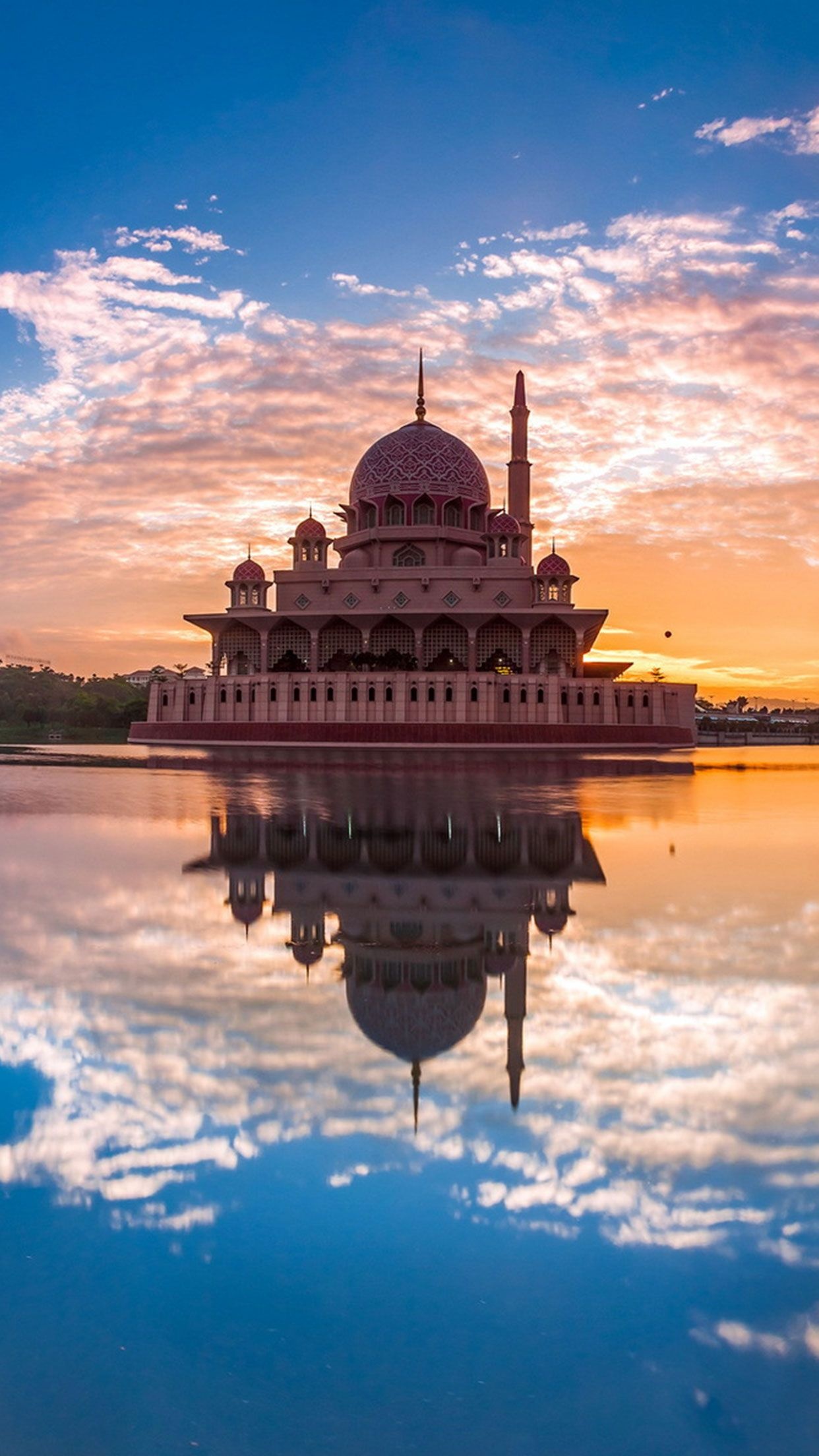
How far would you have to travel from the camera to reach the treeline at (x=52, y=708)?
3019 inches

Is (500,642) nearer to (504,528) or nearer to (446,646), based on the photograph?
(446,646)

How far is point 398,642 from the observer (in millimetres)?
52312

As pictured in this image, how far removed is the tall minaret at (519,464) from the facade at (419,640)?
9 centimetres

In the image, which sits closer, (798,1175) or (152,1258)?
(152,1258)

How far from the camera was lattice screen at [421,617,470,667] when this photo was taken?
169 ft

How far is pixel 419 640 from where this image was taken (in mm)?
51344

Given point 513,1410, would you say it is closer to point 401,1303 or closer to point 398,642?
point 401,1303

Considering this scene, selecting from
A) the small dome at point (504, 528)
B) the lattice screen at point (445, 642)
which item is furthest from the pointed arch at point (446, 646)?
the small dome at point (504, 528)

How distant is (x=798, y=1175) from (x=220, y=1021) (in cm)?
265

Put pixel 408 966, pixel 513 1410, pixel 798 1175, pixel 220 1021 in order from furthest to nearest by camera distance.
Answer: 1. pixel 408 966
2. pixel 220 1021
3. pixel 798 1175
4. pixel 513 1410

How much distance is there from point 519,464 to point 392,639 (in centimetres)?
1595

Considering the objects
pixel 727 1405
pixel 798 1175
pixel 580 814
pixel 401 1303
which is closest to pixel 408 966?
pixel 798 1175

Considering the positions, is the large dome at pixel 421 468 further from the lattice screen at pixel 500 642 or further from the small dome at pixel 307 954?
the small dome at pixel 307 954

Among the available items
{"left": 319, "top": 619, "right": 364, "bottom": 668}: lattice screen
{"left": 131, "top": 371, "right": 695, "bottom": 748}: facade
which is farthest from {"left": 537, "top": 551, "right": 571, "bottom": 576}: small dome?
{"left": 319, "top": 619, "right": 364, "bottom": 668}: lattice screen
